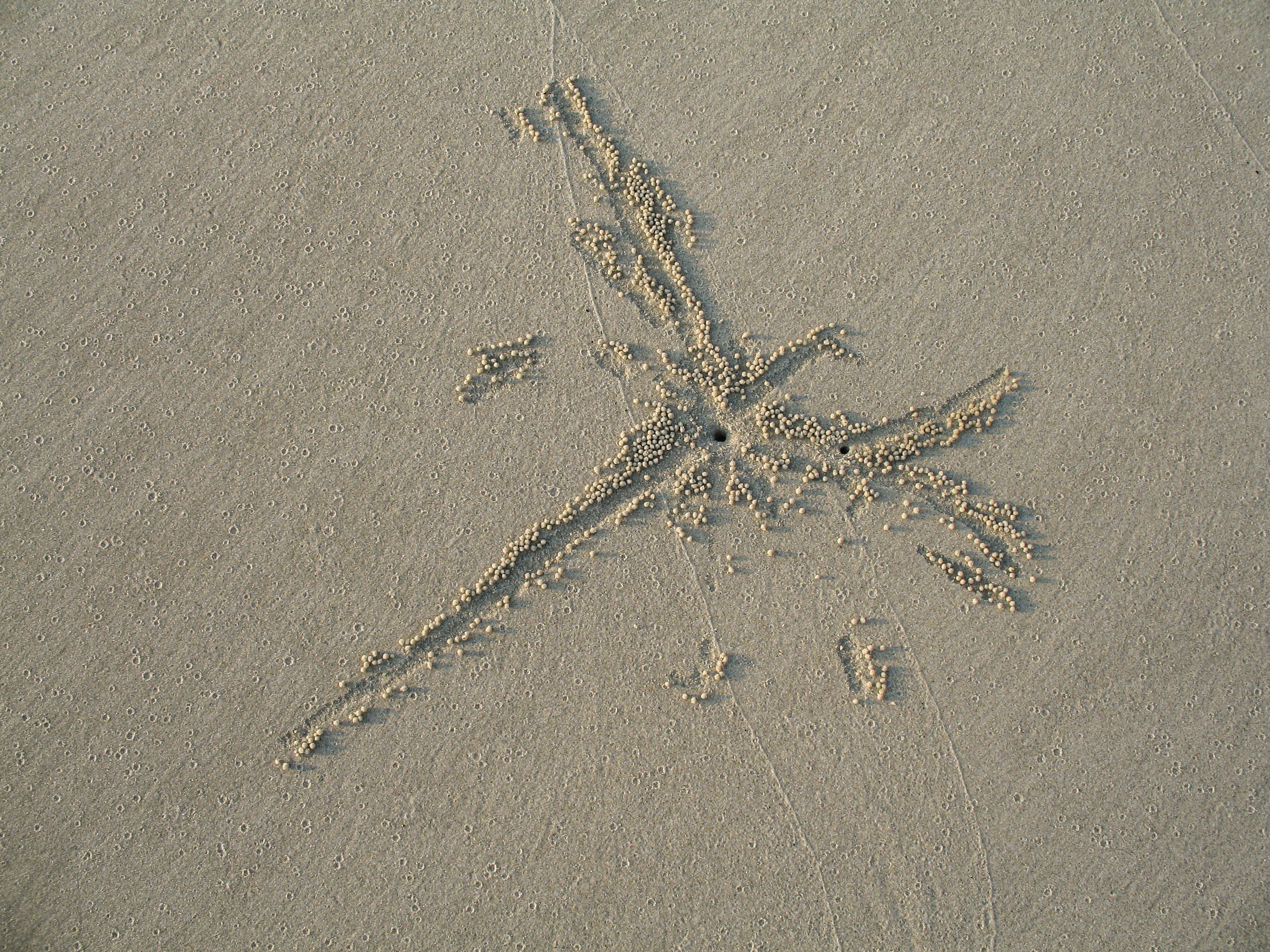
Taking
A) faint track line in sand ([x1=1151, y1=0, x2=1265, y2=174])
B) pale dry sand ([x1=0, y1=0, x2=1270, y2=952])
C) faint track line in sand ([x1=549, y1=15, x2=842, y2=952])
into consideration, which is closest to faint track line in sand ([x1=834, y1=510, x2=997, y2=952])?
pale dry sand ([x1=0, y1=0, x2=1270, y2=952])

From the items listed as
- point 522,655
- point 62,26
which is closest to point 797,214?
point 522,655

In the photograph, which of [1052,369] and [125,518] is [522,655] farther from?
[1052,369]

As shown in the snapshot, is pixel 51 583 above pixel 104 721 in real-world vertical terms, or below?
above

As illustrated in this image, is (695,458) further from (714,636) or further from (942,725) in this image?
(942,725)

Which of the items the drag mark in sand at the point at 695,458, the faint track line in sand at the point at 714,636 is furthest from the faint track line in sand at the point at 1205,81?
the faint track line in sand at the point at 714,636

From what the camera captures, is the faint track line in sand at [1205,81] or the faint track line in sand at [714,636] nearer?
the faint track line in sand at [714,636]

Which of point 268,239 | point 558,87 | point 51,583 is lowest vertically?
point 51,583

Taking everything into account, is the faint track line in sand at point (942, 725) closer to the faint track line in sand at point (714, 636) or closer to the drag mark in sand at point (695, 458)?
the drag mark in sand at point (695, 458)
